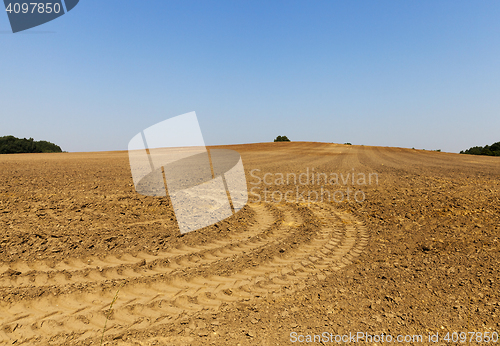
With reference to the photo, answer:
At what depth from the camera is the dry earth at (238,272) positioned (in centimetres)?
296

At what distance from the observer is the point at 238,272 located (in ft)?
13.9

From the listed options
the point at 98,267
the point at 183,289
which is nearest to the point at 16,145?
the point at 98,267

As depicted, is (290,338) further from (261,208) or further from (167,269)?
(261,208)

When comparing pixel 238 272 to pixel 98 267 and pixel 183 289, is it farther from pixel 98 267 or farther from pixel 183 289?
pixel 98 267

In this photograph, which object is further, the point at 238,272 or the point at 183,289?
the point at 238,272

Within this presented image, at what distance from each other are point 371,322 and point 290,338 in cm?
101

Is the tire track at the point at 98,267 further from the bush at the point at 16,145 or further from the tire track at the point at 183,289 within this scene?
the bush at the point at 16,145

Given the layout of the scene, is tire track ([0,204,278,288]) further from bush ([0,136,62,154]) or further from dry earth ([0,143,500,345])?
bush ([0,136,62,154])

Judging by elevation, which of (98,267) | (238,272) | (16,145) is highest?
(16,145)

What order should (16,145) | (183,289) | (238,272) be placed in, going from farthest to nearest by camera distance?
1. (16,145)
2. (238,272)
3. (183,289)

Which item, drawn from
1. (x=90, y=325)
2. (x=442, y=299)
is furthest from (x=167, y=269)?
(x=442, y=299)

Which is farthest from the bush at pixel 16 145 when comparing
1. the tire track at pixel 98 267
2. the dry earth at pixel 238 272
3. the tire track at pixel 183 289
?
the tire track at pixel 183 289

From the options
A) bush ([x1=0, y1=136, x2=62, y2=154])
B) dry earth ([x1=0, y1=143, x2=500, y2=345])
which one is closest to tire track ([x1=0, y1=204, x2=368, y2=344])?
dry earth ([x1=0, y1=143, x2=500, y2=345])

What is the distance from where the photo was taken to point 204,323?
301cm
